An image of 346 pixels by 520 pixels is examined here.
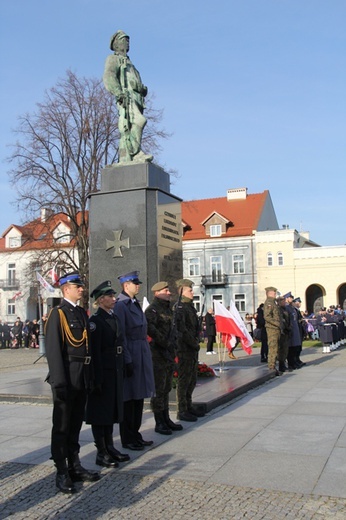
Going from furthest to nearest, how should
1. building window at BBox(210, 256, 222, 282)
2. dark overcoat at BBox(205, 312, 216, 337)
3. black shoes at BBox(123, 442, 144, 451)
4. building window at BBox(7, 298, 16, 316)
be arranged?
building window at BBox(7, 298, 16, 316), building window at BBox(210, 256, 222, 282), dark overcoat at BBox(205, 312, 216, 337), black shoes at BBox(123, 442, 144, 451)

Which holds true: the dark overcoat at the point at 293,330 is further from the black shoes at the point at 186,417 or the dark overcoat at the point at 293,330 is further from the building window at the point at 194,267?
the building window at the point at 194,267

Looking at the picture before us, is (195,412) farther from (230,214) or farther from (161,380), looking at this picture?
(230,214)

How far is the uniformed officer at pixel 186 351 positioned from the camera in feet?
24.3

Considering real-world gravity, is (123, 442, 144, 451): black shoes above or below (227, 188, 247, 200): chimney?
below

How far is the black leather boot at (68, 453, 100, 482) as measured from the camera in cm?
489

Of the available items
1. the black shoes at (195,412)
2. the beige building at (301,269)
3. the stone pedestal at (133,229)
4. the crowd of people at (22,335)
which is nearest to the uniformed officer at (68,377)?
the black shoes at (195,412)

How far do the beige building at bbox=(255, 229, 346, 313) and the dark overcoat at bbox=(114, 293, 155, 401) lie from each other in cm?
4282

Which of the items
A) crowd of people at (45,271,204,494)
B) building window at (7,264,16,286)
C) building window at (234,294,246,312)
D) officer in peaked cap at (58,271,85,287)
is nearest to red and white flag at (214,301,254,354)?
crowd of people at (45,271,204,494)

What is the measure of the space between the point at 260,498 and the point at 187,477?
0.81 meters

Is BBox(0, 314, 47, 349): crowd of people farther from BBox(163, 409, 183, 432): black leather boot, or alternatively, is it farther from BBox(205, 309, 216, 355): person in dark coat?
BBox(163, 409, 183, 432): black leather boot

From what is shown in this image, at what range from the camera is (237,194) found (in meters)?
56.7

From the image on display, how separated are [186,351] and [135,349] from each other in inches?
65.0

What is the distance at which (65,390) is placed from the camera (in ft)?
15.4

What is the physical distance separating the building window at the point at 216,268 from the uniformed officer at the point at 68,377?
153 feet
